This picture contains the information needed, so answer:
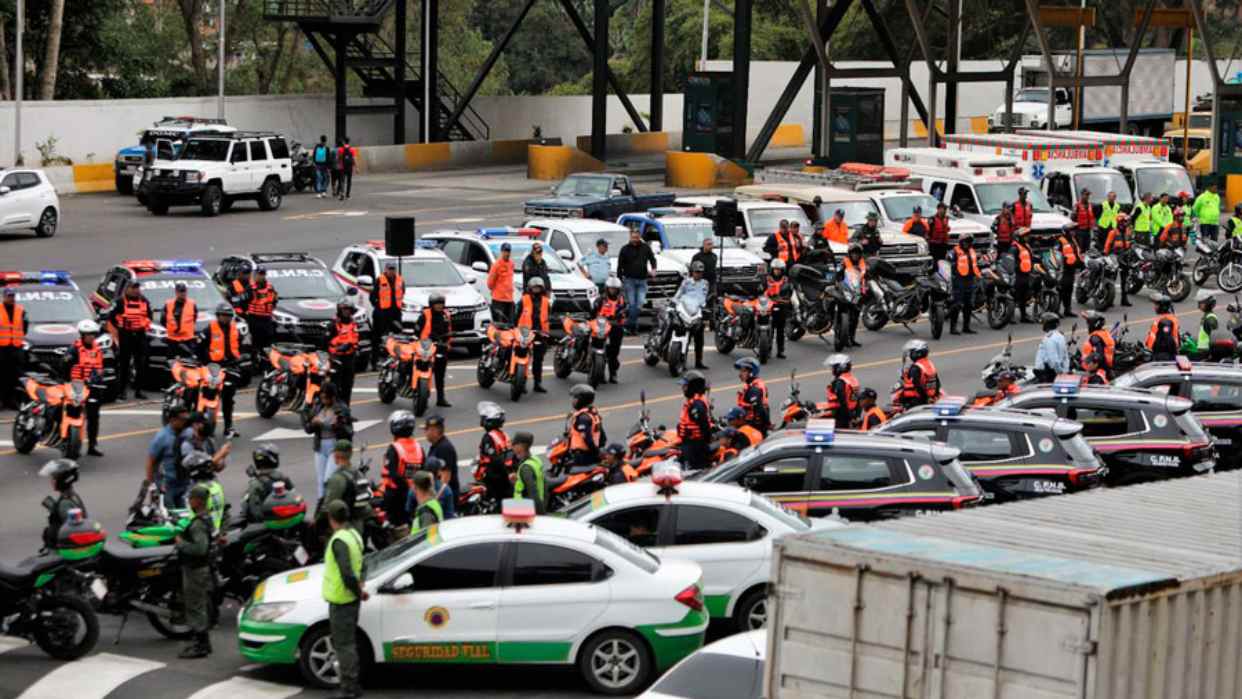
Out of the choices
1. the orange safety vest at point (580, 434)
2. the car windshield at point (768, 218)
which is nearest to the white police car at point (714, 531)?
the orange safety vest at point (580, 434)

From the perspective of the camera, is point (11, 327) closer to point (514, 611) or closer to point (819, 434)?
point (819, 434)

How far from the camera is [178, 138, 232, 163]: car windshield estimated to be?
150 feet

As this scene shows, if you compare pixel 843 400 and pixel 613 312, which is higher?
pixel 613 312

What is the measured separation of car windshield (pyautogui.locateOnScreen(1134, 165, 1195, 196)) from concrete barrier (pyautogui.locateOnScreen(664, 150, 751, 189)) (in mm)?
15311

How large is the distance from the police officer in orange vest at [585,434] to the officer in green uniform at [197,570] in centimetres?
444

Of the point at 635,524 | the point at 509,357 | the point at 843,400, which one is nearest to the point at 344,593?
the point at 635,524

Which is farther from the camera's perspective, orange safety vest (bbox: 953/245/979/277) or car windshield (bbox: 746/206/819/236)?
car windshield (bbox: 746/206/819/236)

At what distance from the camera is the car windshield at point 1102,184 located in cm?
3891

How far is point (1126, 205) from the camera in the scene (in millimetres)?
38438

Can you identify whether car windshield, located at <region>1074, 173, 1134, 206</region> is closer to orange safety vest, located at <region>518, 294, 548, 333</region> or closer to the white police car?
orange safety vest, located at <region>518, 294, 548, 333</region>

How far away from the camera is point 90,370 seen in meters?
22.0

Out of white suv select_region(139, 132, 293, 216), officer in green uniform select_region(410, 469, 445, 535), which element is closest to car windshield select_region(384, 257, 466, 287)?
officer in green uniform select_region(410, 469, 445, 535)

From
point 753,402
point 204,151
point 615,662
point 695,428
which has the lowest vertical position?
point 615,662

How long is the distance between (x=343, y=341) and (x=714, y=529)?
10004mm
